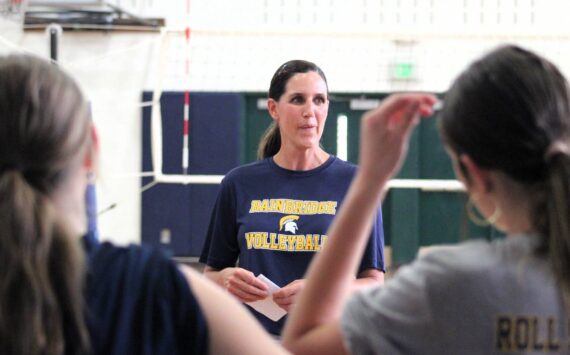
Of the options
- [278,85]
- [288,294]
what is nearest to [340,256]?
[288,294]

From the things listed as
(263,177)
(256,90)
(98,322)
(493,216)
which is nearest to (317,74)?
(263,177)

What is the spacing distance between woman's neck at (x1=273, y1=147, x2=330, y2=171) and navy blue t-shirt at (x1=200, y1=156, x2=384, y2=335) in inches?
1.3

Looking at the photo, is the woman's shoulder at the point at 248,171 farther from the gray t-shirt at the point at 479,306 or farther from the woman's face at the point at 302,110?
the gray t-shirt at the point at 479,306

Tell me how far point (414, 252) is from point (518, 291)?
737 cm

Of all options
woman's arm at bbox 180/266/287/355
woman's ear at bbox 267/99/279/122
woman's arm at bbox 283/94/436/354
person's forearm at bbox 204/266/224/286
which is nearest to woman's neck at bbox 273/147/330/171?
woman's ear at bbox 267/99/279/122

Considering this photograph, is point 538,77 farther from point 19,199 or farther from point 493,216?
point 19,199

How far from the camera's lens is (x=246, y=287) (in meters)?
2.67

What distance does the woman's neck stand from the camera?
306 cm

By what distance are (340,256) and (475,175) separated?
24 cm

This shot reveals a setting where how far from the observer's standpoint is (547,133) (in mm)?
1161

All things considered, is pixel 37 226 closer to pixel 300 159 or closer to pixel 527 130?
pixel 527 130

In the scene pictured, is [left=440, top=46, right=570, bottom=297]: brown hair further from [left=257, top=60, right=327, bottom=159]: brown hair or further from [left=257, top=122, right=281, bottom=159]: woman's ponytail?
[left=257, top=122, right=281, bottom=159]: woman's ponytail

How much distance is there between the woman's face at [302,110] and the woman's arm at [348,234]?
183 cm

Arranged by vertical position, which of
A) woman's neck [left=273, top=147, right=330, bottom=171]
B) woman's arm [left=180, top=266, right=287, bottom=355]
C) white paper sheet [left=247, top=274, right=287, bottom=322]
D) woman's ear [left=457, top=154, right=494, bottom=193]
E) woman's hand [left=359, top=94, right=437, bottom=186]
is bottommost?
white paper sheet [left=247, top=274, right=287, bottom=322]
